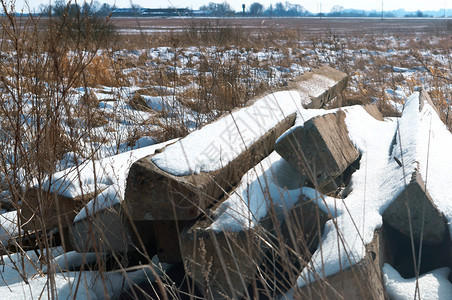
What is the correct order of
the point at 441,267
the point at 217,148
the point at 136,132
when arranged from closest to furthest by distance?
the point at 441,267
the point at 217,148
the point at 136,132

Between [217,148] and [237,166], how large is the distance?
0.47 feet

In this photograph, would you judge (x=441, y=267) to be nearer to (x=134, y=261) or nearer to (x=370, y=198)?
(x=370, y=198)

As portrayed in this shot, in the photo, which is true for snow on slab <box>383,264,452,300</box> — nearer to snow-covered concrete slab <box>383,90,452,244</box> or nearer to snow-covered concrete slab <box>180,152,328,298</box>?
snow-covered concrete slab <box>383,90,452,244</box>

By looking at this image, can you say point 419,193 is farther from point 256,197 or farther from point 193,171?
point 193,171

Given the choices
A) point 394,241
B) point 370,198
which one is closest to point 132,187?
point 370,198

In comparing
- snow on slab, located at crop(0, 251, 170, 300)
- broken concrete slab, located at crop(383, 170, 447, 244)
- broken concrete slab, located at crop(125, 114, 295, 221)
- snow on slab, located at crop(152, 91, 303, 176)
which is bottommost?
snow on slab, located at crop(0, 251, 170, 300)

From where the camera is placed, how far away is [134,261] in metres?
2.48

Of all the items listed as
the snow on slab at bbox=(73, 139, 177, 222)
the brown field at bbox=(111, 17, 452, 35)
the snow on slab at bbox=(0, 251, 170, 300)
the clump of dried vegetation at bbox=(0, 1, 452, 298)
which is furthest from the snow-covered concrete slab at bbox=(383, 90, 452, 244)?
the brown field at bbox=(111, 17, 452, 35)

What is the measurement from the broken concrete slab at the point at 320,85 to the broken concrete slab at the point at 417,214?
61.2 inches

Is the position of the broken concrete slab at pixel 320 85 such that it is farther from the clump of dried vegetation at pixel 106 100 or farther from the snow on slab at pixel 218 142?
the snow on slab at pixel 218 142

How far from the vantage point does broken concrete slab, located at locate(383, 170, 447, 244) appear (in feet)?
6.55

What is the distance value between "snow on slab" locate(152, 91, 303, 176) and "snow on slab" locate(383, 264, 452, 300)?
0.84m

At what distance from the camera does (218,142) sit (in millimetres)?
2363

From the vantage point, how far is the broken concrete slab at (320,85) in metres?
3.73
